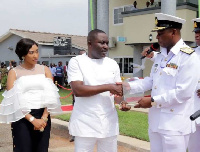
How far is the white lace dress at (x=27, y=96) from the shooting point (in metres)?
3.28

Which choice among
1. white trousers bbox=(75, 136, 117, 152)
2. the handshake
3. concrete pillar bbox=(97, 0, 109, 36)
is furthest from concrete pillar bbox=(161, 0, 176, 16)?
white trousers bbox=(75, 136, 117, 152)

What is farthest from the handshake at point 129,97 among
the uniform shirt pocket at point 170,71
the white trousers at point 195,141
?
the white trousers at point 195,141

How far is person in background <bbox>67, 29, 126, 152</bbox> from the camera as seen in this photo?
2934mm

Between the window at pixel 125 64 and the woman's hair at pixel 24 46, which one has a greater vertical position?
the woman's hair at pixel 24 46

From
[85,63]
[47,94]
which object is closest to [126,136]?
[47,94]

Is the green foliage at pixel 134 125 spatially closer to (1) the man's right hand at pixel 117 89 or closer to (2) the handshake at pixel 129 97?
(2) the handshake at pixel 129 97

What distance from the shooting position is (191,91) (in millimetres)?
2730

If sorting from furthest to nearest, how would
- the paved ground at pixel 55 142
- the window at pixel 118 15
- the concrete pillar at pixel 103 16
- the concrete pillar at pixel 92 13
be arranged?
1. the window at pixel 118 15
2. the concrete pillar at pixel 92 13
3. the concrete pillar at pixel 103 16
4. the paved ground at pixel 55 142

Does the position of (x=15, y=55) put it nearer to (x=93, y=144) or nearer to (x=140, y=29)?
(x=140, y=29)

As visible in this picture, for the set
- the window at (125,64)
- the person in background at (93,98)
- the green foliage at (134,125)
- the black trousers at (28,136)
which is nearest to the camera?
the person in background at (93,98)

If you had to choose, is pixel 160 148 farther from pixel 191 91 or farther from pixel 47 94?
pixel 47 94

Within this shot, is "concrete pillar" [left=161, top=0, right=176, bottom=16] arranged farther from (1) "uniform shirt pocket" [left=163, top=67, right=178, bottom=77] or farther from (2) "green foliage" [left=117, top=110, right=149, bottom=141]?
(1) "uniform shirt pocket" [left=163, top=67, right=178, bottom=77]

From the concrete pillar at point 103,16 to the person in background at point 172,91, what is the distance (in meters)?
10.3

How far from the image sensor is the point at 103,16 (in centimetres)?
1318
